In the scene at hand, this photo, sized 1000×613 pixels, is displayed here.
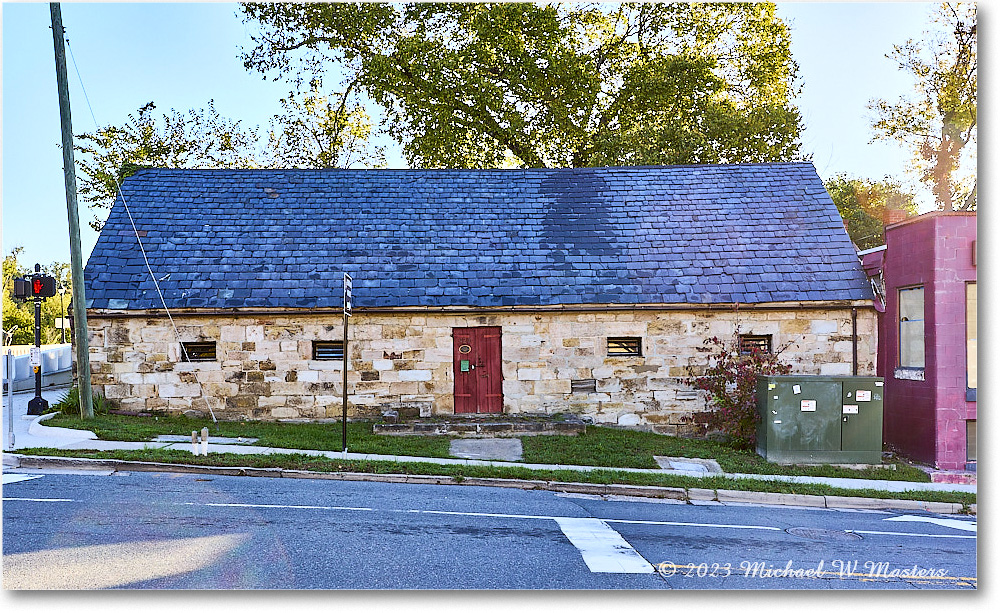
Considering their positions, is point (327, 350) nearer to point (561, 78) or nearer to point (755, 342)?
point (755, 342)

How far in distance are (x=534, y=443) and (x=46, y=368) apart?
48.0 feet

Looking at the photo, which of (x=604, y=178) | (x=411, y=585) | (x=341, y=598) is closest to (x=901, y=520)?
(x=411, y=585)

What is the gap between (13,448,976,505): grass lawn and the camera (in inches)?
367

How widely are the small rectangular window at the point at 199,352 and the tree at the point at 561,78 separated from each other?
33.7 ft

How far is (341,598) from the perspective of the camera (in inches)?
221

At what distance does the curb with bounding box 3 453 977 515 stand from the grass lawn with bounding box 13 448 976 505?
89 millimetres

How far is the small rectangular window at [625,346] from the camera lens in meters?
13.3

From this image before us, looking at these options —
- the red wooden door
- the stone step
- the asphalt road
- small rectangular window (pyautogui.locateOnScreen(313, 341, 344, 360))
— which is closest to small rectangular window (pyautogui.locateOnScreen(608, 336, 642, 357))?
the stone step

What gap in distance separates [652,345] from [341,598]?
8.68 m

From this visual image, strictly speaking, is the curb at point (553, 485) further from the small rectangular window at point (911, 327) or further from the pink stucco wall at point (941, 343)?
the small rectangular window at point (911, 327)

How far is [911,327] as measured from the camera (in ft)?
38.4

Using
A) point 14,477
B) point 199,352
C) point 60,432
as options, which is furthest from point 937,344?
point 60,432

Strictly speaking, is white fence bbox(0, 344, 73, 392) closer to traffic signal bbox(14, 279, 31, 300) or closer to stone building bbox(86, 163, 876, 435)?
stone building bbox(86, 163, 876, 435)

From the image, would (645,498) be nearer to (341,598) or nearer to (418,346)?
(341,598)
